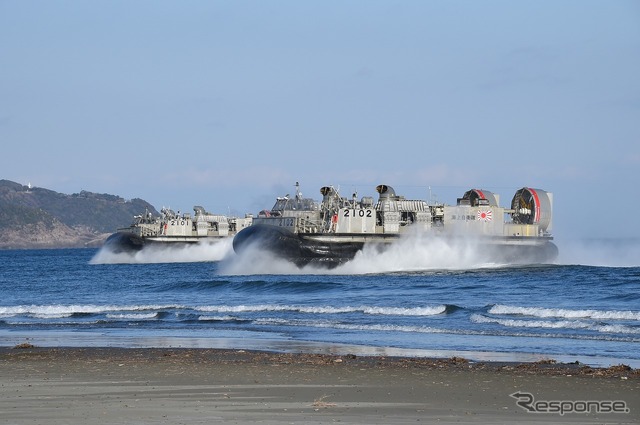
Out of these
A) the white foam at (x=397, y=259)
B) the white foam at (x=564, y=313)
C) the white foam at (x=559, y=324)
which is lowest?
the white foam at (x=559, y=324)

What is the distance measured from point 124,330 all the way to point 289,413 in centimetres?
1180

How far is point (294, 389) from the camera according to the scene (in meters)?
10.9

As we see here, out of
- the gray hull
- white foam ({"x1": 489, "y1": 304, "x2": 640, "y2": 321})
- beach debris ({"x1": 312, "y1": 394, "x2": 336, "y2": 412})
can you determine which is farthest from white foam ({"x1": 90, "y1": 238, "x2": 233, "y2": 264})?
beach debris ({"x1": 312, "y1": 394, "x2": 336, "y2": 412})

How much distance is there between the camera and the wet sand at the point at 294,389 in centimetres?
910

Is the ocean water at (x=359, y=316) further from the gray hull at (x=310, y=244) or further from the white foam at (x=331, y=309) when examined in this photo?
the gray hull at (x=310, y=244)

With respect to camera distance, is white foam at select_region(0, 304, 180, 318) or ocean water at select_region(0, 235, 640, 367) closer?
ocean water at select_region(0, 235, 640, 367)

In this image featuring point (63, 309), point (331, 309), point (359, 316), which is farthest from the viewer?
point (63, 309)

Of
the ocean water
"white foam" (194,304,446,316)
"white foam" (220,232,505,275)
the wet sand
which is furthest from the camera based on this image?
"white foam" (220,232,505,275)

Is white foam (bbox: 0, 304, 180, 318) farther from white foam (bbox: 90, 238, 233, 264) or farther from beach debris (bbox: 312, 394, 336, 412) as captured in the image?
white foam (bbox: 90, 238, 233, 264)

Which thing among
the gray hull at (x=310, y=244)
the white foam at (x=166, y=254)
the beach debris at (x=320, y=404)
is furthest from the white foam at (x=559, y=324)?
the white foam at (x=166, y=254)

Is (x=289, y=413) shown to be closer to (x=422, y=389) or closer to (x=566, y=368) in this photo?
(x=422, y=389)

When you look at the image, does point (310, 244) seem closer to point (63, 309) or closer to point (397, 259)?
point (397, 259)

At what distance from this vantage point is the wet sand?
9.10 meters

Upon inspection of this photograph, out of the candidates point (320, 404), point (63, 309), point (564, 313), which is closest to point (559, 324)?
point (564, 313)
